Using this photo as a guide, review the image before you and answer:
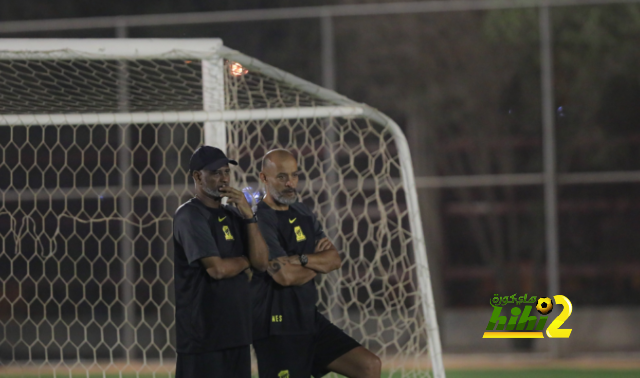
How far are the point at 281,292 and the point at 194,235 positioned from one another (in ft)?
2.35

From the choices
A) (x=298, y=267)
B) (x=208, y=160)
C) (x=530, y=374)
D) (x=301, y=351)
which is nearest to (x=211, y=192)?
(x=208, y=160)

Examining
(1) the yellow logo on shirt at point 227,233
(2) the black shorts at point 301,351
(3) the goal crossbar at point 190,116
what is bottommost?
(2) the black shorts at point 301,351

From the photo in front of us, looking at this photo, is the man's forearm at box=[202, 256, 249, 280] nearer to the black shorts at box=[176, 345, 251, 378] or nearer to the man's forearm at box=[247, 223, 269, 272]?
the man's forearm at box=[247, 223, 269, 272]

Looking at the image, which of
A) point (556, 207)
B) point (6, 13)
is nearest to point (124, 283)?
point (6, 13)

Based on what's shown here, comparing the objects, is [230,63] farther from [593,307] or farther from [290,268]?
[593,307]

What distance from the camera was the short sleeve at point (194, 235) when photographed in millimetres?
3389

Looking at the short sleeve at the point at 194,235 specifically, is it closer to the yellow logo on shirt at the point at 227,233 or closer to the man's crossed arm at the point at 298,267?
the yellow logo on shirt at the point at 227,233

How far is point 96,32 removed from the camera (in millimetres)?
8477

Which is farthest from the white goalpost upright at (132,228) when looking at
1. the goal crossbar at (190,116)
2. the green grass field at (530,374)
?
the goal crossbar at (190,116)

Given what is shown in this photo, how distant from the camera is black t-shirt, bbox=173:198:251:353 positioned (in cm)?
343

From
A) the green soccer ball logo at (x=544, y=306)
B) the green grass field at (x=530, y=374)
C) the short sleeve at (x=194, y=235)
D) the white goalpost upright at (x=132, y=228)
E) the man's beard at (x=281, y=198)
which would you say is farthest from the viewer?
the green soccer ball logo at (x=544, y=306)

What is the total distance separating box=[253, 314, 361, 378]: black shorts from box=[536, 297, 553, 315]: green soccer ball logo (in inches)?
169

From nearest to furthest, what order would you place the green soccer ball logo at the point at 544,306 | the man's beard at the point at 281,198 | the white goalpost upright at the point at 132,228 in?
the man's beard at the point at 281,198 < the white goalpost upright at the point at 132,228 < the green soccer ball logo at the point at 544,306

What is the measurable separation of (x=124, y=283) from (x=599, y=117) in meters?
5.47
